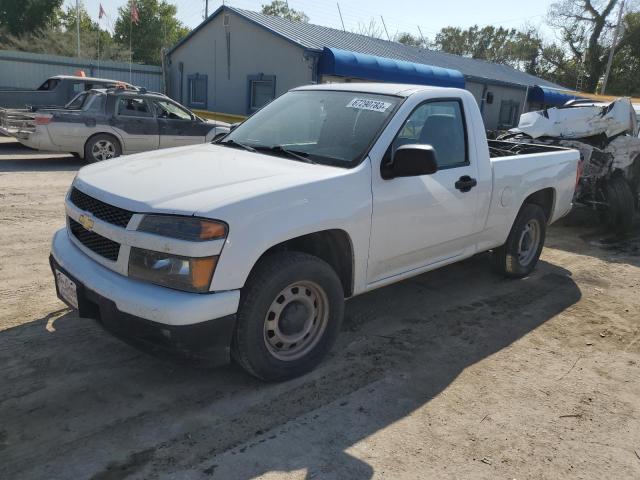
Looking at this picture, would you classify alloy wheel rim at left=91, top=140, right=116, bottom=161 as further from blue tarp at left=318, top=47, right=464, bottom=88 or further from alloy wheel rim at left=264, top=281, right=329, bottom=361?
alloy wheel rim at left=264, top=281, right=329, bottom=361

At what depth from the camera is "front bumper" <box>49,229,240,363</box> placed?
276 centimetres

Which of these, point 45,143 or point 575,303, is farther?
point 45,143

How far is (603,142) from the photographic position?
8.32 meters

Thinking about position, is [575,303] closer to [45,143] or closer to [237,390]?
[237,390]

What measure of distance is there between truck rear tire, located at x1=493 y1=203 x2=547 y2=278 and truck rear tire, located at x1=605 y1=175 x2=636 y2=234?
2.89 metres

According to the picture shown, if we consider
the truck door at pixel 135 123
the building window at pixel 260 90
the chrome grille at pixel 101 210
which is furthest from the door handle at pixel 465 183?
→ the building window at pixel 260 90

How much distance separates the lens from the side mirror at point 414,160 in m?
3.44

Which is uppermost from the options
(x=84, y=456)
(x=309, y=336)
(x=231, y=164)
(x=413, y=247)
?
(x=231, y=164)

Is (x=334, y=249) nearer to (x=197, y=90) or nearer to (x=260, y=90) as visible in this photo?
(x=260, y=90)

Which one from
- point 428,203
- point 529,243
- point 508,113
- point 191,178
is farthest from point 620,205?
point 508,113

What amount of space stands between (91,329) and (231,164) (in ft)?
5.39

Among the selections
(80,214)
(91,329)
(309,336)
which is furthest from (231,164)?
(91,329)

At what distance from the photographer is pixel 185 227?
2.80m

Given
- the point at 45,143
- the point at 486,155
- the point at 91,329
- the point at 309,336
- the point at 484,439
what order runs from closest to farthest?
the point at 484,439, the point at 309,336, the point at 91,329, the point at 486,155, the point at 45,143
